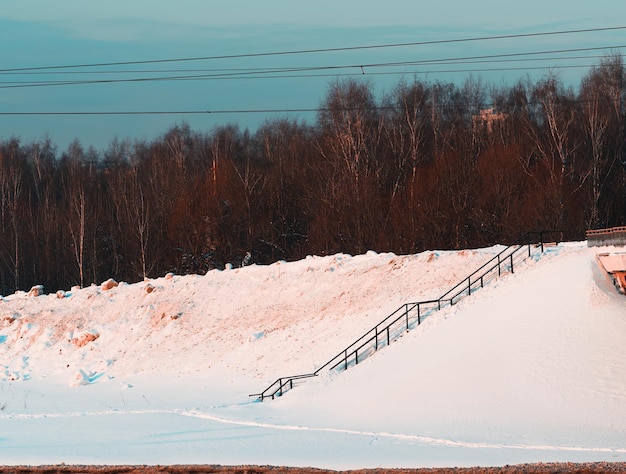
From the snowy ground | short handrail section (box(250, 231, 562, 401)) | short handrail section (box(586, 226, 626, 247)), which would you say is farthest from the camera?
short handrail section (box(250, 231, 562, 401))

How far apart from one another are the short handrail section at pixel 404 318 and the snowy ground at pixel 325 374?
21.7 inches

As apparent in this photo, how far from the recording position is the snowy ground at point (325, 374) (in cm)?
1867

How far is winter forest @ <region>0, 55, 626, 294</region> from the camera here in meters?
53.9

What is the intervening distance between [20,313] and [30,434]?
2206 cm

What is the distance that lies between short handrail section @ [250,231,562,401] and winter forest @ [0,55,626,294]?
66.7 ft

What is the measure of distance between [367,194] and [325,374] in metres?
30.1

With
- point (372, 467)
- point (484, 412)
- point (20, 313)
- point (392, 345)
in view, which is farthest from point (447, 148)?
point (372, 467)

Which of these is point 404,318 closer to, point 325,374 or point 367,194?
point 325,374

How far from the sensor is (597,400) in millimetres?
20609

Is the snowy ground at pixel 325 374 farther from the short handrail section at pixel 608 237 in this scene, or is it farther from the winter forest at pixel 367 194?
the winter forest at pixel 367 194

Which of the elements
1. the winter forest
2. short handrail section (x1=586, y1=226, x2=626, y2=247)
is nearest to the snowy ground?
short handrail section (x1=586, y1=226, x2=626, y2=247)

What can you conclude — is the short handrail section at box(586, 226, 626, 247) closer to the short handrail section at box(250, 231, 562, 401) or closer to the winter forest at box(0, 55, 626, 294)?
the short handrail section at box(250, 231, 562, 401)

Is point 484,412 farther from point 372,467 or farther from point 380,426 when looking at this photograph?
point 372,467

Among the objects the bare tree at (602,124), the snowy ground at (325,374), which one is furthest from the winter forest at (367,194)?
the snowy ground at (325,374)
